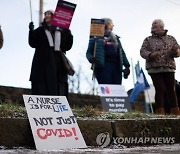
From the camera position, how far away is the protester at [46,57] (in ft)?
21.2

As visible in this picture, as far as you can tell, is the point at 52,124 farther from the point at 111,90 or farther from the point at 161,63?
the point at 111,90

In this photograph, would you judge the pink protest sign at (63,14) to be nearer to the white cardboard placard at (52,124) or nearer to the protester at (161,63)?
the protester at (161,63)

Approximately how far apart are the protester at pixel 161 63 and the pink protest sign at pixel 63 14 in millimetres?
1259

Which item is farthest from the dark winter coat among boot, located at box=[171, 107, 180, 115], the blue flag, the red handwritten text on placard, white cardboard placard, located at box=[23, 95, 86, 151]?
the blue flag

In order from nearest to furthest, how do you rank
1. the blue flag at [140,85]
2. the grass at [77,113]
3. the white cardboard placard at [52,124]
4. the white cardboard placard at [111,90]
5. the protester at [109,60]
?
the white cardboard placard at [52,124]
the grass at [77,113]
the protester at [109,60]
the white cardboard placard at [111,90]
the blue flag at [140,85]

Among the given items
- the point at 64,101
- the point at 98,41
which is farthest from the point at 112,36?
the point at 64,101

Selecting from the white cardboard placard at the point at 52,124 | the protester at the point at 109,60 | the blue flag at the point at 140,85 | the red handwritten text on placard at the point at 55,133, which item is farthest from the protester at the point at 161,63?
the blue flag at the point at 140,85

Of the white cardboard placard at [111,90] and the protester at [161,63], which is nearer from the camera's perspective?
the protester at [161,63]

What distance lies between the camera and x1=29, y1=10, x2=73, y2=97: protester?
645 centimetres

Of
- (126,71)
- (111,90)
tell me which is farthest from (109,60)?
(111,90)

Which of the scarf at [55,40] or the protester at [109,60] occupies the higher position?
the scarf at [55,40]

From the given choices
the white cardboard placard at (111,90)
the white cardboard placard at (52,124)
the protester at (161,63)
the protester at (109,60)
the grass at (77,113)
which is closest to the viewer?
the white cardboard placard at (52,124)

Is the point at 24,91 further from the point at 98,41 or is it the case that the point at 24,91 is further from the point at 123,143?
the point at 123,143

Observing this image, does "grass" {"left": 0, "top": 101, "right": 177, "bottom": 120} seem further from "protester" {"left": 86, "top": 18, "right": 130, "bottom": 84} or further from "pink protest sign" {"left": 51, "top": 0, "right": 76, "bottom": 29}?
"pink protest sign" {"left": 51, "top": 0, "right": 76, "bottom": 29}
